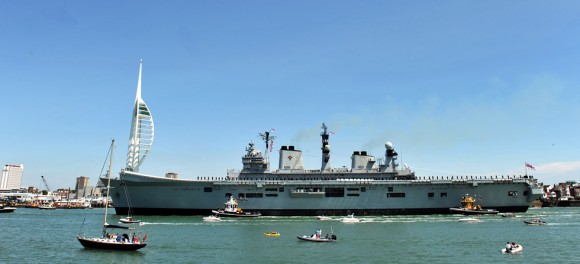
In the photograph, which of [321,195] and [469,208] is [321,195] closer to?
[321,195]

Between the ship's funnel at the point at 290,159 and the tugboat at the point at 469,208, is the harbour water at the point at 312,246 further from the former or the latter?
the ship's funnel at the point at 290,159

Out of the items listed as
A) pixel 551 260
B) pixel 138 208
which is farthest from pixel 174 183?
pixel 551 260

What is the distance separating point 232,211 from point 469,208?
27.2 m

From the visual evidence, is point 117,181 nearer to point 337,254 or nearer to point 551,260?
point 337,254

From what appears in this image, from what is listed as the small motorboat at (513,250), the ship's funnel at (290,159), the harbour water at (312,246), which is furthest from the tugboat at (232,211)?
the small motorboat at (513,250)

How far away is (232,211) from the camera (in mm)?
49031

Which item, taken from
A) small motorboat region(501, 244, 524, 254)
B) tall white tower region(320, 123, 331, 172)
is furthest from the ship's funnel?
small motorboat region(501, 244, 524, 254)

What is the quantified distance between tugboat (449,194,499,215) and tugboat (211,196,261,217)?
22990mm

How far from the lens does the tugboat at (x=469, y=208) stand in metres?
50.0

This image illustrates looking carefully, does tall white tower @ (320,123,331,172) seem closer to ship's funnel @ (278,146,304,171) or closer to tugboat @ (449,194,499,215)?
ship's funnel @ (278,146,304,171)

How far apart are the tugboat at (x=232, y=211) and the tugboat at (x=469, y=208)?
2299 cm

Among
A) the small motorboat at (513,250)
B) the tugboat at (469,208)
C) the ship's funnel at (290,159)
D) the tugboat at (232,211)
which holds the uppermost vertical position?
the ship's funnel at (290,159)

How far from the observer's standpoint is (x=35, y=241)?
95.8 feet

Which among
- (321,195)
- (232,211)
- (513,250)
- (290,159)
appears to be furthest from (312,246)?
(290,159)
